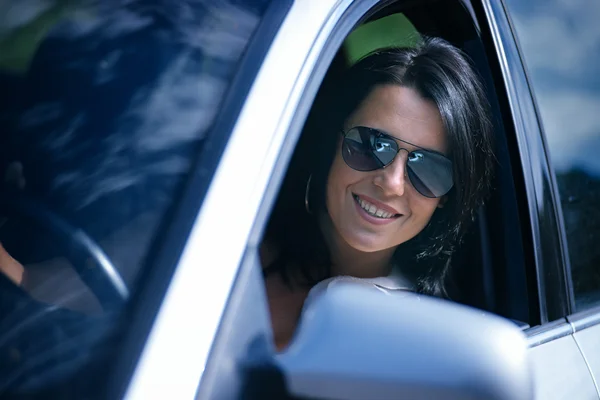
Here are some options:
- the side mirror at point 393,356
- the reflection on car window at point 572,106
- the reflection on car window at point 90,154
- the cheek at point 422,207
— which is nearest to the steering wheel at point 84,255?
the reflection on car window at point 90,154

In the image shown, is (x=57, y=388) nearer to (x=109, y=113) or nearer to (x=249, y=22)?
(x=109, y=113)

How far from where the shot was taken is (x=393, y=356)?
3.23 feet

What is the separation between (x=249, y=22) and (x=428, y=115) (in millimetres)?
884

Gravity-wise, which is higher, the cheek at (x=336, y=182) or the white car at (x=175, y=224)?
the white car at (x=175, y=224)

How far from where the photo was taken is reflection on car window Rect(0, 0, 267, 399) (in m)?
1.07

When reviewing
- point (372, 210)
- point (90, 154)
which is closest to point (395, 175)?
point (372, 210)

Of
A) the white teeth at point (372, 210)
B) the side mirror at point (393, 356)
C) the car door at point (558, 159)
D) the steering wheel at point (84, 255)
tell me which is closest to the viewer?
the side mirror at point (393, 356)

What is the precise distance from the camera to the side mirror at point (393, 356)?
971 mm

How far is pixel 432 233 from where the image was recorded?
2248 mm

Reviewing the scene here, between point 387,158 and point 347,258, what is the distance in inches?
12.3

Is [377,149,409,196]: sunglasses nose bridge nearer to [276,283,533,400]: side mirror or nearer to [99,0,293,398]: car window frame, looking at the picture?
[99,0,293,398]: car window frame

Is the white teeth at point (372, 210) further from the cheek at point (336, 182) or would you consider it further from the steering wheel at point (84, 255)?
the steering wheel at point (84, 255)

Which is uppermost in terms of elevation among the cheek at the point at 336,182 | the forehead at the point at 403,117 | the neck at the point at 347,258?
the forehead at the point at 403,117

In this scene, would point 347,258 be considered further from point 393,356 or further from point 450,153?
point 393,356
